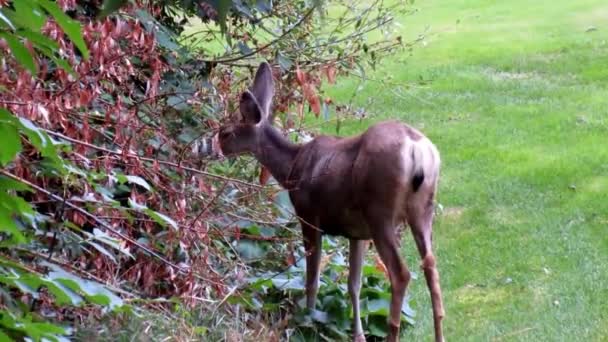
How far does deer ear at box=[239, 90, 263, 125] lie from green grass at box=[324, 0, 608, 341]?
1.71 meters

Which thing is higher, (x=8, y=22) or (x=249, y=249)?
(x=8, y=22)

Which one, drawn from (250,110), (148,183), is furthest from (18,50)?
(250,110)

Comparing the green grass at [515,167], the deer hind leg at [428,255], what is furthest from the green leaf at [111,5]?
the green grass at [515,167]

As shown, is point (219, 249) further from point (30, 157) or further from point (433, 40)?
point (433, 40)

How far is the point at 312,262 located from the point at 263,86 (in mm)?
1307

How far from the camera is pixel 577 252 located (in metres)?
9.02

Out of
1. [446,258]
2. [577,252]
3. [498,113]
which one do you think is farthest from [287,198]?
[498,113]

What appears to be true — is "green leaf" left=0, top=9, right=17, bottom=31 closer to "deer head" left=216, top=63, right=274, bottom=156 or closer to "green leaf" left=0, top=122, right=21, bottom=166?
"green leaf" left=0, top=122, right=21, bottom=166

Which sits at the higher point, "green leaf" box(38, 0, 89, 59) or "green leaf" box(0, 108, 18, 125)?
"green leaf" box(38, 0, 89, 59)

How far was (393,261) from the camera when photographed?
6.25m

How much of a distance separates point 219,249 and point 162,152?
692mm

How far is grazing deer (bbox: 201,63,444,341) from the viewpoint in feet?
20.1

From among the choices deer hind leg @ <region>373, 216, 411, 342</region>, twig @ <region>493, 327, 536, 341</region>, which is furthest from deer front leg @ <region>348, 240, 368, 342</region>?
twig @ <region>493, 327, 536, 341</region>

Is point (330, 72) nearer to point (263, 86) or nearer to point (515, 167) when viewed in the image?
point (263, 86)
